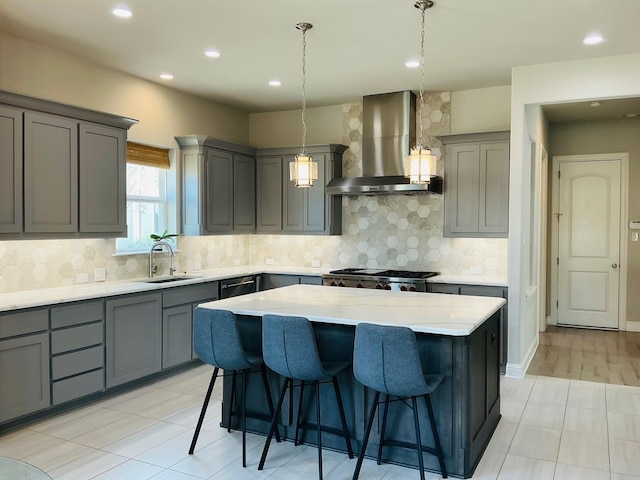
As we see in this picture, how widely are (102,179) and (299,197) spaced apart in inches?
96.4

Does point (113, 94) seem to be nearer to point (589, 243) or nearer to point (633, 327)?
point (589, 243)

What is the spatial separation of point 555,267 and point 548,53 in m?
3.81

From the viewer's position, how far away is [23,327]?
3.57 metres

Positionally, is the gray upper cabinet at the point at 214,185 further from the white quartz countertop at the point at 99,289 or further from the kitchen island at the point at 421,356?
the kitchen island at the point at 421,356

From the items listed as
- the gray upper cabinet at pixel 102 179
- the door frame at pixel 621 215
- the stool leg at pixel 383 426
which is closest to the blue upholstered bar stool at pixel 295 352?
the stool leg at pixel 383 426

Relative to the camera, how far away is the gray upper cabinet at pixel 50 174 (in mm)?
3854

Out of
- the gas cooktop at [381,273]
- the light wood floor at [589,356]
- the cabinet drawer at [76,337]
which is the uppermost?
the gas cooktop at [381,273]

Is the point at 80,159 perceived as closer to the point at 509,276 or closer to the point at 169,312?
the point at 169,312

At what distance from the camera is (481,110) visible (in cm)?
558

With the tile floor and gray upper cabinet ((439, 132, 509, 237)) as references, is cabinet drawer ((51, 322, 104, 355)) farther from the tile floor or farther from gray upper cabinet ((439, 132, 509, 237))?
gray upper cabinet ((439, 132, 509, 237))

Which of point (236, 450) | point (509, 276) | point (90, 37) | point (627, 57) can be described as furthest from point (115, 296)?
point (627, 57)

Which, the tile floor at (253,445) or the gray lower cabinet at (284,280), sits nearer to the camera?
the tile floor at (253,445)

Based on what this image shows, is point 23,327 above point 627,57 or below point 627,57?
below

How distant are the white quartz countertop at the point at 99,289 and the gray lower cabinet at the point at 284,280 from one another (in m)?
0.05
